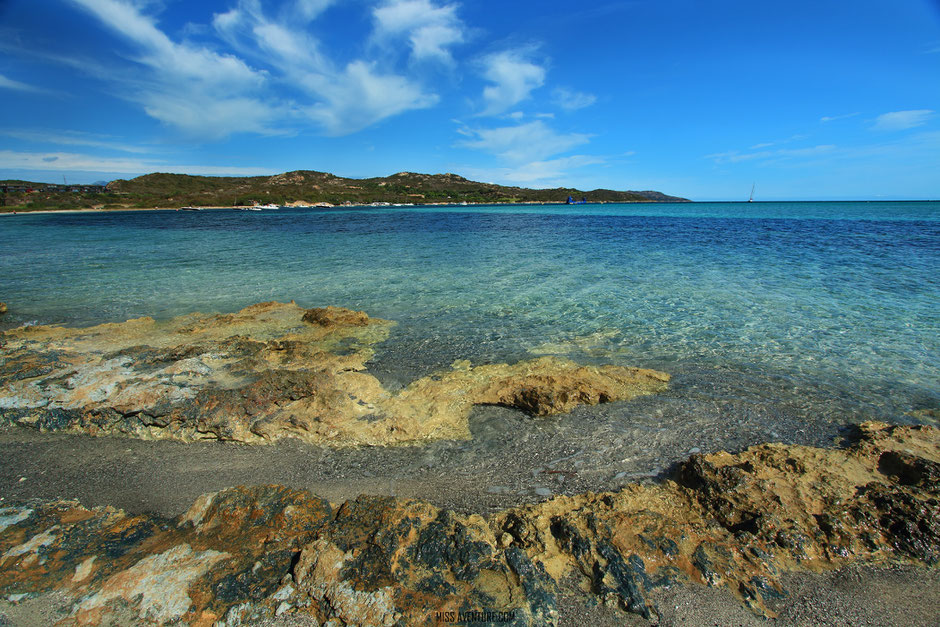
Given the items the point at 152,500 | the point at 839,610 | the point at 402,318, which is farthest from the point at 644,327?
the point at 152,500

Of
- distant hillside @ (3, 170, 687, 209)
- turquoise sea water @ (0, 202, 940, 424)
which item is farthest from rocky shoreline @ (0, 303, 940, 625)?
distant hillside @ (3, 170, 687, 209)

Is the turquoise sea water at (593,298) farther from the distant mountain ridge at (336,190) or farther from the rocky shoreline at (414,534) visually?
the distant mountain ridge at (336,190)

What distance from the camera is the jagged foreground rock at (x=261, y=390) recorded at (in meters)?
4.32

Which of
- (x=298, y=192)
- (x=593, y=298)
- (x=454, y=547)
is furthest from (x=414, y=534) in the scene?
(x=298, y=192)

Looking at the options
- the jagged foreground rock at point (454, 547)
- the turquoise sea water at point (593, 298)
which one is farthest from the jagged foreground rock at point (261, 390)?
the jagged foreground rock at point (454, 547)

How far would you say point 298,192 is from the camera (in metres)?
114

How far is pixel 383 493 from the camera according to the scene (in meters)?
3.47

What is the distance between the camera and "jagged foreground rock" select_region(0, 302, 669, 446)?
14.2 ft

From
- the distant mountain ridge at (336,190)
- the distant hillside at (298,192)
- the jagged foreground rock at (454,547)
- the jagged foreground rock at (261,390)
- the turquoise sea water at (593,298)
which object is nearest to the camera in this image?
the jagged foreground rock at (454,547)

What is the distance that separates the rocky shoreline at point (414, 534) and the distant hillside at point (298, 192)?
104 m

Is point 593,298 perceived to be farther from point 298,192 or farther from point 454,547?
point 298,192

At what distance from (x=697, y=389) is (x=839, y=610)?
318cm

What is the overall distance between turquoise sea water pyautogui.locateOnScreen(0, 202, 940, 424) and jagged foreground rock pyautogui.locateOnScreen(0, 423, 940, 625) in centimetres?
250

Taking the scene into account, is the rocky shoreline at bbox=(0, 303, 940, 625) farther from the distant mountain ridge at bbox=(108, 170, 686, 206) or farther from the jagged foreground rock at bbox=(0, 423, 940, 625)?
the distant mountain ridge at bbox=(108, 170, 686, 206)
